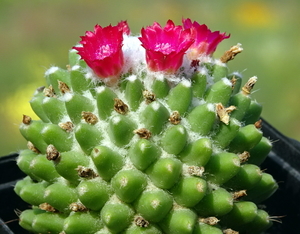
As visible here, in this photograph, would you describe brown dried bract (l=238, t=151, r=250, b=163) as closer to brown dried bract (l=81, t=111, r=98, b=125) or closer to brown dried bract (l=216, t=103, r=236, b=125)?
brown dried bract (l=216, t=103, r=236, b=125)

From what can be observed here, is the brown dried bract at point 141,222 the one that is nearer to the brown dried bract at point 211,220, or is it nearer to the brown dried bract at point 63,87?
the brown dried bract at point 211,220

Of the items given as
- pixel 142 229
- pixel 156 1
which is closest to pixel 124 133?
pixel 142 229

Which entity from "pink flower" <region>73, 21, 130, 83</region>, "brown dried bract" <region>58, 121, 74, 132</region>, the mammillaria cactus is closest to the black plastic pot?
the mammillaria cactus

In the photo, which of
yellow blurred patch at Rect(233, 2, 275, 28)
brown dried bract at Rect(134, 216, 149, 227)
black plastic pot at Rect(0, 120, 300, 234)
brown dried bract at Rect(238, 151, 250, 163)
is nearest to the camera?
brown dried bract at Rect(134, 216, 149, 227)

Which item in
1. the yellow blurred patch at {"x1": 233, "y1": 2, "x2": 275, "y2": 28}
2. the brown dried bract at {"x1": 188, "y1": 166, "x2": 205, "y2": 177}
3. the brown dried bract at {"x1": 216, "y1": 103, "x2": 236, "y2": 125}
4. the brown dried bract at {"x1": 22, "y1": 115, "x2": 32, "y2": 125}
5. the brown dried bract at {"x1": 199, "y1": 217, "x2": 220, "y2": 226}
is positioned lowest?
the brown dried bract at {"x1": 22, "y1": 115, "x2": 32, "y2": 125}

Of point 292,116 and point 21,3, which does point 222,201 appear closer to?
point 292,116

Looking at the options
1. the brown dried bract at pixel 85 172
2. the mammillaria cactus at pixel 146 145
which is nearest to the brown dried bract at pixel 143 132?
the mammillaria cactus at pixel 146 145
